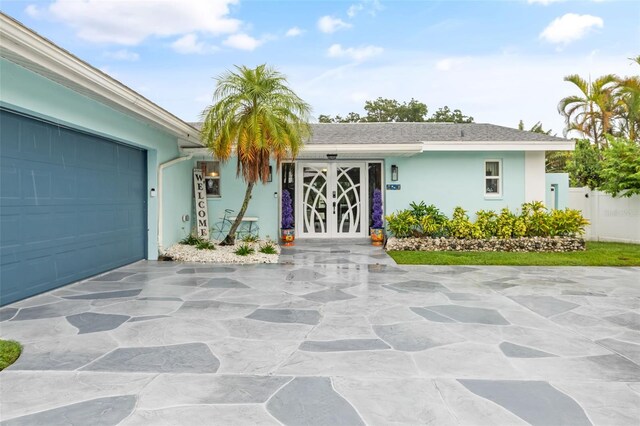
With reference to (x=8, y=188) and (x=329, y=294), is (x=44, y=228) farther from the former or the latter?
(x=329, y=294)

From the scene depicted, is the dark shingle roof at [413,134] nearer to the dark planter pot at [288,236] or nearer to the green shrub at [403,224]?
the green shrub at [403,224]

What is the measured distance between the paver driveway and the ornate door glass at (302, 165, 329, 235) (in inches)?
221

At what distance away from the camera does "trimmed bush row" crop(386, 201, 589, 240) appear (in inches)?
412

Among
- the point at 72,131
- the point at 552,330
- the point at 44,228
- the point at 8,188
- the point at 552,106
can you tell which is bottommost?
the point at 552,330

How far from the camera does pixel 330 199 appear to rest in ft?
39.1

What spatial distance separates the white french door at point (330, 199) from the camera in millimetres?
11930

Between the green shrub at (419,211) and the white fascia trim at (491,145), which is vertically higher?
the white fascia trim at (491,145)

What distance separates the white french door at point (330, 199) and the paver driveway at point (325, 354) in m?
5.60

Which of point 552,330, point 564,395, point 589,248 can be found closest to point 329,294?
point 552,330

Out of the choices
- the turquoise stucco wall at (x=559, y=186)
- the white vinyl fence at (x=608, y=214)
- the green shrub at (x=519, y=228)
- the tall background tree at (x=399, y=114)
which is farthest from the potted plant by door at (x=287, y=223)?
the tall background tree at (x=399, y=114)

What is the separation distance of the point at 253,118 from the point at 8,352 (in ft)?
19.8

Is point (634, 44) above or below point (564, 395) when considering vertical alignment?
above

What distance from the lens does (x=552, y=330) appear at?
4.14 metres

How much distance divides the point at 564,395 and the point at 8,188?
239 inches
